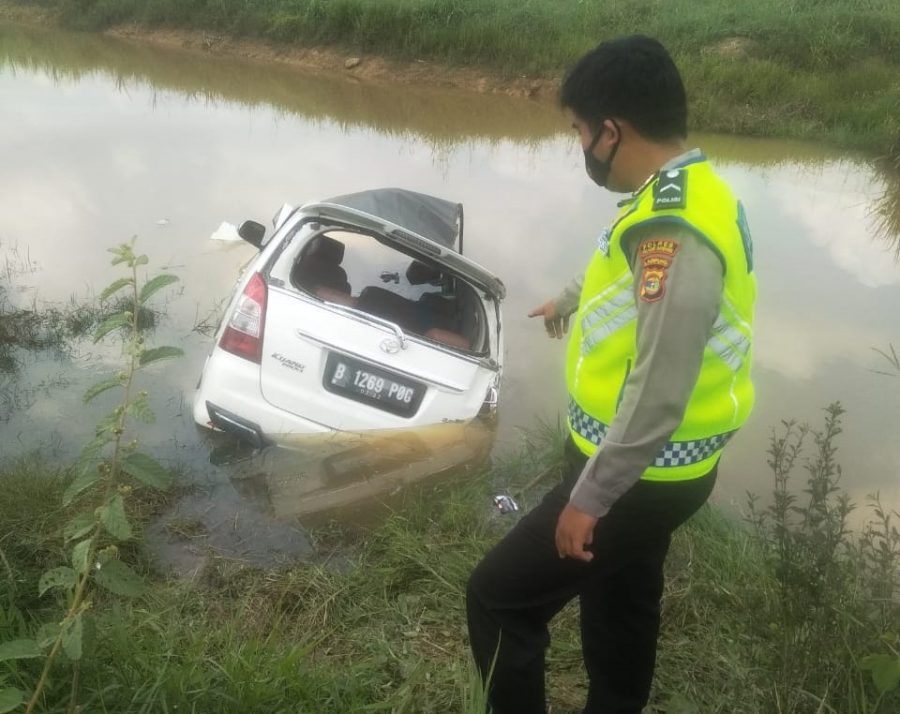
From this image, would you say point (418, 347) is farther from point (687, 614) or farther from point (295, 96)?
point (295, 96)

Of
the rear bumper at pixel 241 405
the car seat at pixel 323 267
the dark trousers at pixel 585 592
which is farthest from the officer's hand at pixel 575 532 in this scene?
the car seat at pixel 323 267

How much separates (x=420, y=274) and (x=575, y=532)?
371cm

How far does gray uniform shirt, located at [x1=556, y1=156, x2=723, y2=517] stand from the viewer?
1.33 m

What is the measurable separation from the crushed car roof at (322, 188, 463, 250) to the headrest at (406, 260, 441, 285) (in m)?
0.47

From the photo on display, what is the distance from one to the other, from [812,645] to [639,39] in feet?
5.12

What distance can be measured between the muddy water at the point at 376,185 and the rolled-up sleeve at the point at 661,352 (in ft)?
7.47

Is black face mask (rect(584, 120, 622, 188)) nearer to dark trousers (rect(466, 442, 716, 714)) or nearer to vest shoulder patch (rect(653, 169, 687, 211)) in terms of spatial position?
vest shoulder patch (rect(653, 169, 687, 211))

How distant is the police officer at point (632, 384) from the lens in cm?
136

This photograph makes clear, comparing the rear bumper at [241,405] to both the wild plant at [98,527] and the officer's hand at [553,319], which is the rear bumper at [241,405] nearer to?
the officer's hand at [553,319]

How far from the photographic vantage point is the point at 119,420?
5.72 feet

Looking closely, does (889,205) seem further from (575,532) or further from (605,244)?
(575,532)

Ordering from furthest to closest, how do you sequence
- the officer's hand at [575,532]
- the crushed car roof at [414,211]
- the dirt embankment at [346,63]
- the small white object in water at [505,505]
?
1. the dirt embankment at [346,63]
2. the crushed car roof at [414,211]
3. the small white object in water at [505,505]
4. the officer's hand at [575,532]

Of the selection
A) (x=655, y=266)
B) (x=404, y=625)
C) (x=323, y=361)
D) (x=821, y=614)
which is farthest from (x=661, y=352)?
(x=323, y=361)

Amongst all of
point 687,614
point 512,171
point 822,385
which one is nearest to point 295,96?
point 512,171
